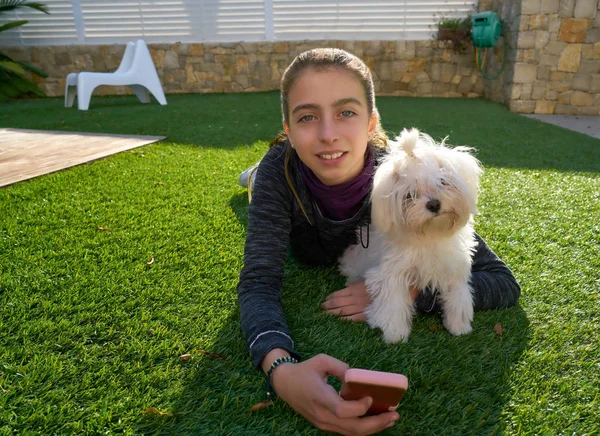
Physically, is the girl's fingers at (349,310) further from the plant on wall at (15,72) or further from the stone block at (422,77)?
the plant on wall at (15,72)

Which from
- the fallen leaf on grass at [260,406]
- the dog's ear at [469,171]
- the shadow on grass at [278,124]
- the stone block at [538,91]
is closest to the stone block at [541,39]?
the stone block at [538,91]

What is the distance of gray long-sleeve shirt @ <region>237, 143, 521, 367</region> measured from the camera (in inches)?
68.8

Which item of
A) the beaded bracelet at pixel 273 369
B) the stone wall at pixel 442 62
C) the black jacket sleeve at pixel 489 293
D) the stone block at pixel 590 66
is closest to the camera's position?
the beaded bracelet at pixel 273 369

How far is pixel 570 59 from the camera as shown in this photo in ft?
27.2

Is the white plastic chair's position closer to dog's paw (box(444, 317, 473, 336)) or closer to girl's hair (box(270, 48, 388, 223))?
girl's hair (box(270, 48, 388, 223))

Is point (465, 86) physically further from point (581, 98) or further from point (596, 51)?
point (596, 51)

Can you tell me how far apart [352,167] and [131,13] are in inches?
474

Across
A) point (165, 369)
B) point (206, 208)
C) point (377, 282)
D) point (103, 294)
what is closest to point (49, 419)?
point (165, 369)

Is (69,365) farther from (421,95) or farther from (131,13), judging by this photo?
(131,13)

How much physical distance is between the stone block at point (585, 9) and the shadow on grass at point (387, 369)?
836 centimetres

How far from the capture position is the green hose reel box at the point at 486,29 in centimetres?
890

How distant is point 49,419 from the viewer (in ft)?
4.71

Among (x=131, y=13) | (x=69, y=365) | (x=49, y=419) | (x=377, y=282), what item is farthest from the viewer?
(x=131, y=13)

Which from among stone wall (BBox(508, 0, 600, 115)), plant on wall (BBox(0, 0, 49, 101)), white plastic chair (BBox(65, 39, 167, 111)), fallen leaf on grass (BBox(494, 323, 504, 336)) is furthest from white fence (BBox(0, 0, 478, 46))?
fallen leaf on grass (BBox(494, 323, 504, 336))
